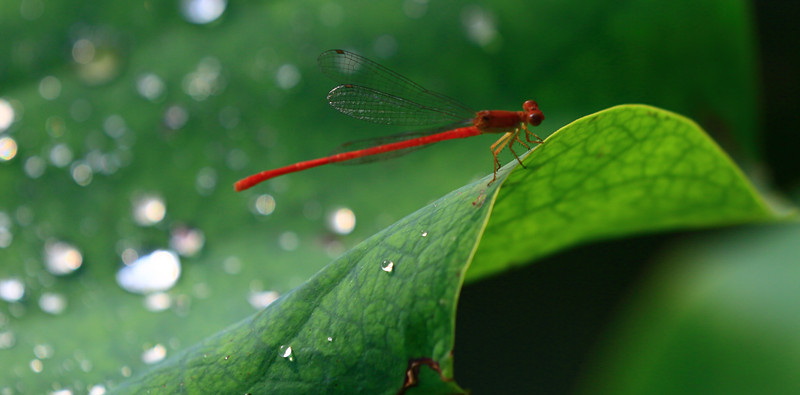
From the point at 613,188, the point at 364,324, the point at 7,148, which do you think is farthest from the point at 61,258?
the point at 613,188

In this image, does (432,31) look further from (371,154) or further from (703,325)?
(703,325)

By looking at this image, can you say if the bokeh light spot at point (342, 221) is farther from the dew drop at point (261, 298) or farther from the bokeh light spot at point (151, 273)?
the bokeh light spot at point (151, 273)

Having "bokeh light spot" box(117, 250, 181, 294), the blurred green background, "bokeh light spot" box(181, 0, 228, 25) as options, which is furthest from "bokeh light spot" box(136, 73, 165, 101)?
"bokeh light spot" box(117, 250, 181, 294)

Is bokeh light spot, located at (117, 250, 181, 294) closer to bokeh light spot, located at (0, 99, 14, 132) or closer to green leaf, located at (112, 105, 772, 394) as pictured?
green leaf, located at (112, 105, 772, 394)

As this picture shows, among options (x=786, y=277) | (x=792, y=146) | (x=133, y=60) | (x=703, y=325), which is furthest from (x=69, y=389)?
(x=792, y=146)

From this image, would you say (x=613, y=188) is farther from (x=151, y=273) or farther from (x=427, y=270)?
(x=151, y=273)
